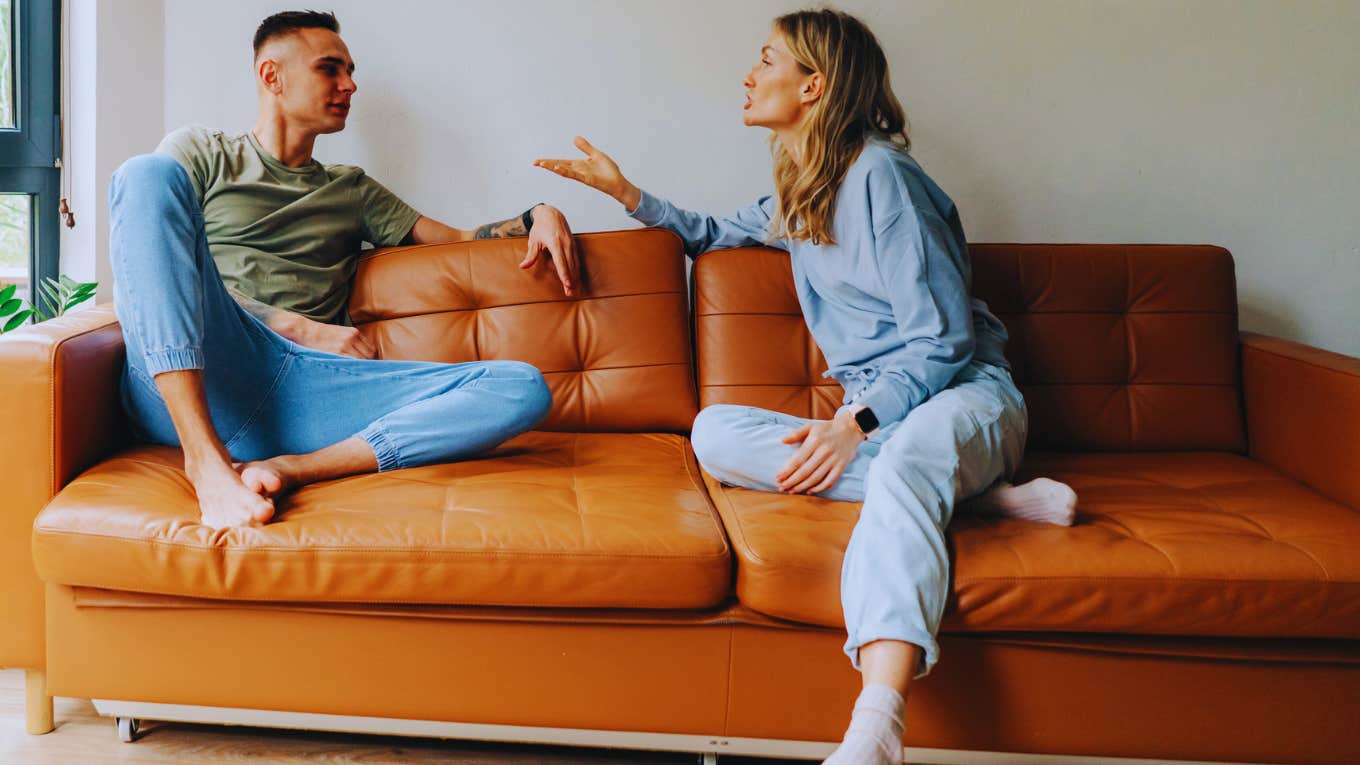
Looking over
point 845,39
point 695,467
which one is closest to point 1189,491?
point 695,467

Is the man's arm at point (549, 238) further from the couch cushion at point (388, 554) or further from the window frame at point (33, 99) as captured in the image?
the window frame at point (33, 99)

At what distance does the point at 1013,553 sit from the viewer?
1.57 metres

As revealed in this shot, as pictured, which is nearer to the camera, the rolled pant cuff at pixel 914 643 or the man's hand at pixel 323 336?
the rolled pant cuff at pixel 914 643

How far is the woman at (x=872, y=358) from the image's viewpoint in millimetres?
1471

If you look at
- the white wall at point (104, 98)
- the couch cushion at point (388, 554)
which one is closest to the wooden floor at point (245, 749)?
the couch cushion at point (388, 554)

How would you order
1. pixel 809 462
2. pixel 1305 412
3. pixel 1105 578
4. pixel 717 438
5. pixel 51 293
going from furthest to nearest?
pixel 51 293 < pixel 1305 412 < pixel 717 438 < pixel 809 462 < pixel 1105 578

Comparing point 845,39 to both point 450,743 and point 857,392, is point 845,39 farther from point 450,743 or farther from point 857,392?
point 450,743

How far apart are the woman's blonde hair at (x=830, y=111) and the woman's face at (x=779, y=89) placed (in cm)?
2

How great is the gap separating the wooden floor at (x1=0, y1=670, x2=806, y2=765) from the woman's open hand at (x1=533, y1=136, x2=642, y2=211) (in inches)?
45.4

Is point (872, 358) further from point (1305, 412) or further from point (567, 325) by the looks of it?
point (1305, 412)

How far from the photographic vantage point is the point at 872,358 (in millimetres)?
2016

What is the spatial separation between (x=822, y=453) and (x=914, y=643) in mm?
395

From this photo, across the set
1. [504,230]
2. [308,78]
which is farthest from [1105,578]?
[308,78]

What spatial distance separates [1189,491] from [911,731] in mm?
755
